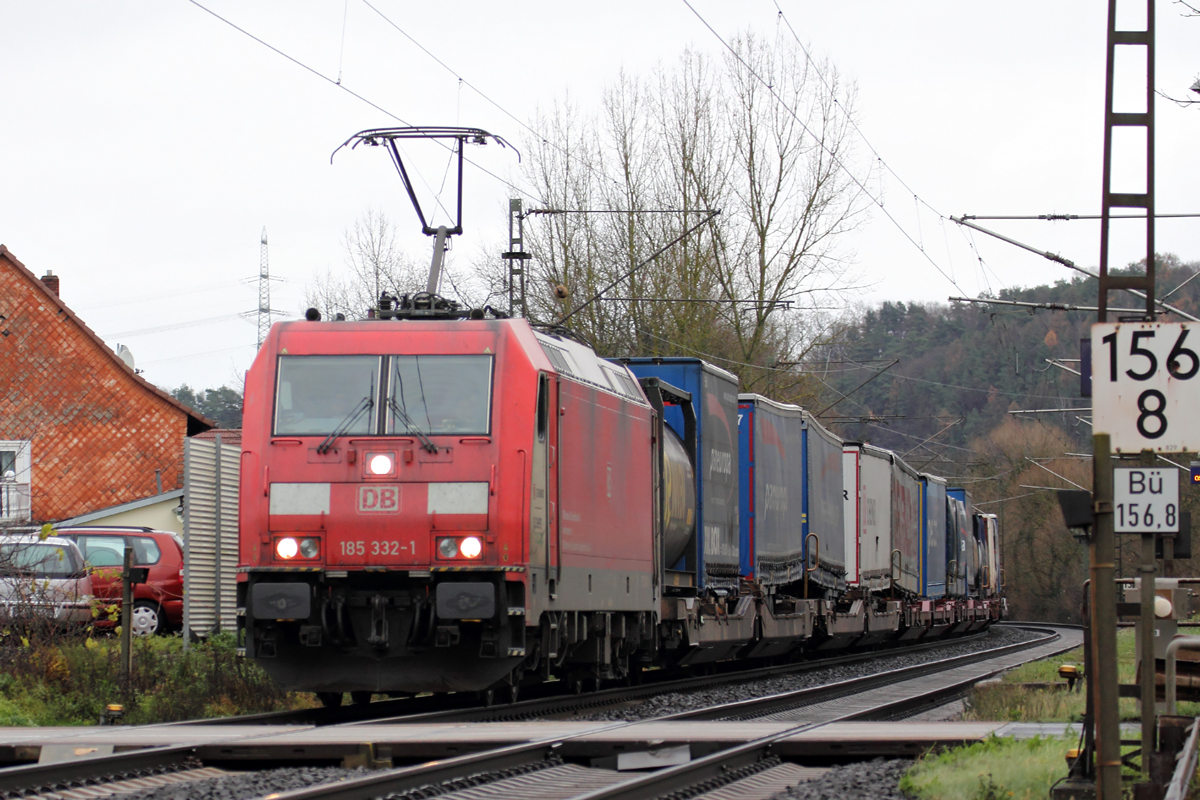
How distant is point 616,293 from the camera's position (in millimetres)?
39531

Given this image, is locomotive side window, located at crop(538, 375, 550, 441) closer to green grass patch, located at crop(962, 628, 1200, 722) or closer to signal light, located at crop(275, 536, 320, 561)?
signal light, located at crop(275, 536, 320, 561)

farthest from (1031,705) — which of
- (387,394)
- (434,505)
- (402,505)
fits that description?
(387,394)

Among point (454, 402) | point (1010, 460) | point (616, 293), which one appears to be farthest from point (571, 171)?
point (1010, 460)

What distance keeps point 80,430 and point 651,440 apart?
1958 cm

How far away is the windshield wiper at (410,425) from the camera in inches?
476

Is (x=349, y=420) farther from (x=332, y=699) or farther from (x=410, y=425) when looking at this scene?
(x=332, y=699)

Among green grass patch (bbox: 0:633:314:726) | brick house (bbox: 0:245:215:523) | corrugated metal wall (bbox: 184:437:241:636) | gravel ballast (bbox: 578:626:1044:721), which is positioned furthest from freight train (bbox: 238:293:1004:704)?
brick house (bbox: 0:245:215:523)

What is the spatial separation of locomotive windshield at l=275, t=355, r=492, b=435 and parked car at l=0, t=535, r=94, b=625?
4.31 metres

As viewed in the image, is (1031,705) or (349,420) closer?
(349,420)

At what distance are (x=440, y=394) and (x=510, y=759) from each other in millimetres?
4001

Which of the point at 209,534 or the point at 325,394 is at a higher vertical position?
the point at 325,394

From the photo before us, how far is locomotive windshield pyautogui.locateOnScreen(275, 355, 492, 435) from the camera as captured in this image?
12.2m

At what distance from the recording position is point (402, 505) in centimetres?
1199

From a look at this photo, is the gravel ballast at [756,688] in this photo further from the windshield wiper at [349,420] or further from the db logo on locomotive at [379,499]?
the windshield wiper at [349,420]
